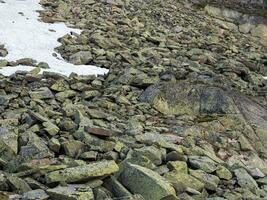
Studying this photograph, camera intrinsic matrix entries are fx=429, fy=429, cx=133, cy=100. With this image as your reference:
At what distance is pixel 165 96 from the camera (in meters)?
13.5

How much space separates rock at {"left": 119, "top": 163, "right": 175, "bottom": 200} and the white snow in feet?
23.7

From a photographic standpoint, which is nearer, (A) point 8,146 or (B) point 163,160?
(A) point 8,146

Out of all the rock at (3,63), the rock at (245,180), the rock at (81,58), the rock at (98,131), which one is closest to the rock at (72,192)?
the rock at (98,131)

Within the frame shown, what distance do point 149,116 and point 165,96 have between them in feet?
3.97

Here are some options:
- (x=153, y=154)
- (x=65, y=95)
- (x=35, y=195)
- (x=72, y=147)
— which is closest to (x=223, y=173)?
(x=153, y=154)

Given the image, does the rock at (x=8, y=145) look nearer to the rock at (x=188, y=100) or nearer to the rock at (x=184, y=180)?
the rock at (x=184, y=180)

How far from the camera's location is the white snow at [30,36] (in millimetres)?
15586

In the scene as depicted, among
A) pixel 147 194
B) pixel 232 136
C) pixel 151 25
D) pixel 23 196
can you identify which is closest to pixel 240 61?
pixel 151 25

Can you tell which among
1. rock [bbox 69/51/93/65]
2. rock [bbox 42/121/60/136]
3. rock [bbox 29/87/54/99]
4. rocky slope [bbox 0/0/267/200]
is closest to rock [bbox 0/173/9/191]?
rocky slope [bbox 0/0/267/200]

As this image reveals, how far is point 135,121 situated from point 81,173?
13.5 feet

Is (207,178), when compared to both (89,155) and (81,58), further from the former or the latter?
(81,58)

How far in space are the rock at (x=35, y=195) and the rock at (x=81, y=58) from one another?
9.37m

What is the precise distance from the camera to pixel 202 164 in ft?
32.5

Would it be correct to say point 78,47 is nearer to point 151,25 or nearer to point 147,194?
point 151,25
